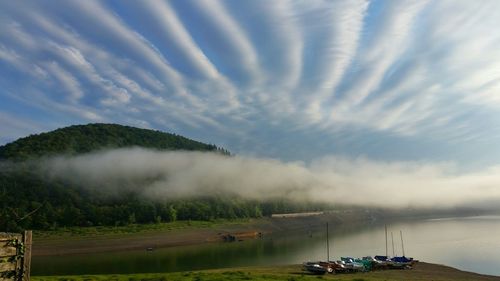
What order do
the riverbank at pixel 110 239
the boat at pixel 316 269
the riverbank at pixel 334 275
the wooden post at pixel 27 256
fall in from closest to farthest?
1. the wooden post at pixel 27 256
2. the riverbank at pixel 334 275
3. the boat at pixel 316 269
4. the riverbank at pixel 110 239

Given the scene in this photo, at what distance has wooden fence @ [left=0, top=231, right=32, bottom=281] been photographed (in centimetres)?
1644

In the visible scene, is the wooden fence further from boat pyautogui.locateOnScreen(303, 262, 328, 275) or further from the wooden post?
boat pyautogui.locateOnScreen(303, 262, 328, 275)

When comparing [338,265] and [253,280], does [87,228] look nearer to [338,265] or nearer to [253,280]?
[338,265]

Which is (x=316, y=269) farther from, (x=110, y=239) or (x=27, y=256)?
Result: (x=110, y=239)

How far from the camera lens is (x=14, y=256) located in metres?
16.9

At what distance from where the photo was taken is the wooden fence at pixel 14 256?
16438 millimetres

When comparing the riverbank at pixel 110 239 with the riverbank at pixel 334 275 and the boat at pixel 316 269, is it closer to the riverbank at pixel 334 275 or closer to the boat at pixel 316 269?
the riverbank at pixel 334 275

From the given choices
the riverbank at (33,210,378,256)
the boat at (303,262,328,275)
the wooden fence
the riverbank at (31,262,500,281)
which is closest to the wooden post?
the wooden fence

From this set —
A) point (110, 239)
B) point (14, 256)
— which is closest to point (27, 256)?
point (14, 256)

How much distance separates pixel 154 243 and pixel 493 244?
4796 inches

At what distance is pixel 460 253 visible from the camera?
112 metres

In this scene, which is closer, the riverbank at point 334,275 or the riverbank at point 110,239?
the riverbank at point 334,275

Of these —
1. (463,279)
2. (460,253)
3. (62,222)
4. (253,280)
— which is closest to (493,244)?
(460,253)

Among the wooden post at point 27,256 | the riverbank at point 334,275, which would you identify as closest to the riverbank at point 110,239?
the riverbank at point 334,275
